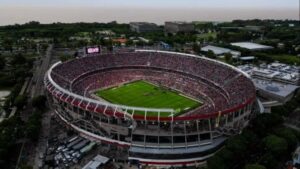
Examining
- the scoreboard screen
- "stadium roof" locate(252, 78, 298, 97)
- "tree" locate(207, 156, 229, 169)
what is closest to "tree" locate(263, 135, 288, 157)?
"tree" locate(207, 156, 229, 169)

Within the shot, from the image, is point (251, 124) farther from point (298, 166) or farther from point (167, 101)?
point (167, 101)

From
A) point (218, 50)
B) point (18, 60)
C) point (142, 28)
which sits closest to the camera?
point (18, 60)

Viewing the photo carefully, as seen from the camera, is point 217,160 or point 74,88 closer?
point 217,160

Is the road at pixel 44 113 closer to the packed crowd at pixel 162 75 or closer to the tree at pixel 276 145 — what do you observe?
the packed crowd at pixel 162 75

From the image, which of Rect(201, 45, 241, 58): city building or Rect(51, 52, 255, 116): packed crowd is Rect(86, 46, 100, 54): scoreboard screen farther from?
Rect(201, 45, 241, 58): city building

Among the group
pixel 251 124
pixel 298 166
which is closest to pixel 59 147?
pixel 251 124

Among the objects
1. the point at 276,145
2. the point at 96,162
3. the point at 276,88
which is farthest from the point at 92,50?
the point at 276,145

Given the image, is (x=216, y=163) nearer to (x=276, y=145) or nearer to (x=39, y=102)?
(x=276, y=145)
